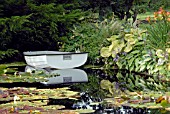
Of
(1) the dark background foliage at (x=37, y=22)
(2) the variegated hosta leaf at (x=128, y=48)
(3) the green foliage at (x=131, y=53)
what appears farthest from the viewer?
(1) the dark background foliage at (x=37, y=22)

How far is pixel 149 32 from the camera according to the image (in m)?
7.96

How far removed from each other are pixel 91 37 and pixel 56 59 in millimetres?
1227

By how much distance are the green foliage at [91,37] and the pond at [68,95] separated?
1.50m

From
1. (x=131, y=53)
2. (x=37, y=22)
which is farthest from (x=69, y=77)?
(x=37, y=22)

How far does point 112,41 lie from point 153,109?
4.51 m

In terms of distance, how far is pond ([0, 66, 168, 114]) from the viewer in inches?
171

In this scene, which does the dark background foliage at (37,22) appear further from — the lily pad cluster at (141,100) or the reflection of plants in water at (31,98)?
the lily pad cluster at (141,100)

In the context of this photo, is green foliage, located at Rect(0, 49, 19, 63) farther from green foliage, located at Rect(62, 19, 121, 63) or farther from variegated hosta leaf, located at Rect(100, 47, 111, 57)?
variegated hosta leaf, located at Rect(100, 47, 111, 57)

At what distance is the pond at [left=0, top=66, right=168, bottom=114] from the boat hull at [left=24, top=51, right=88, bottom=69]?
0.82 m

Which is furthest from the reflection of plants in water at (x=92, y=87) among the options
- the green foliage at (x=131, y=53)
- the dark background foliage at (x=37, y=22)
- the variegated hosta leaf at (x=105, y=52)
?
the dark background foliage at (x=37, y=22)

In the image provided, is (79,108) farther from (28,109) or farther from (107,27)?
(107,27)

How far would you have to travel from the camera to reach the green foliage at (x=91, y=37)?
361 inches

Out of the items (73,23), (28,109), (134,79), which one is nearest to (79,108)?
(28,109)

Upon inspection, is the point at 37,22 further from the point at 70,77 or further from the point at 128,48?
the point at 70,77
